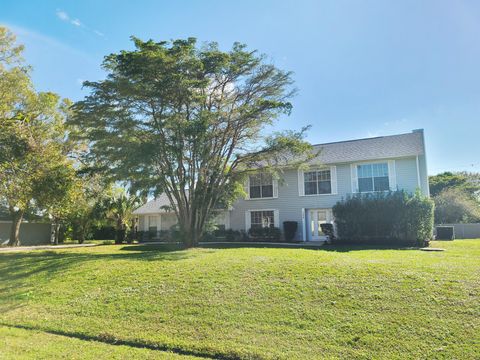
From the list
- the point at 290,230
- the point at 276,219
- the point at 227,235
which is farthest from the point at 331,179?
the point at 227,235

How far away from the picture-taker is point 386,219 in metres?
17.0

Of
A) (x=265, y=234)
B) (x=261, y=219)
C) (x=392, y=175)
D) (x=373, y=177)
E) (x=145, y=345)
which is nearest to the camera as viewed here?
(x=145, y=345)

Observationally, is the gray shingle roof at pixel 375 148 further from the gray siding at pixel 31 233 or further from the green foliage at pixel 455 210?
the gray siding at pixel 31 233

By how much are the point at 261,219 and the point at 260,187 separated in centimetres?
222

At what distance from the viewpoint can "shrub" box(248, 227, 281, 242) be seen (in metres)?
22.7

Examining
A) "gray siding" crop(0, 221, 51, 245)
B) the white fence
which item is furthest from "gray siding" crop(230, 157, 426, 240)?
"gray siding" crop(0, 221, 51, 245)

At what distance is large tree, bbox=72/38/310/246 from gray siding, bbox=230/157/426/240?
478 centimetres

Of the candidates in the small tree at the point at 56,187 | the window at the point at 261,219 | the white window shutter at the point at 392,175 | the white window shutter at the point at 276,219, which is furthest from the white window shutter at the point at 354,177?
the small tree at the point at 56,187

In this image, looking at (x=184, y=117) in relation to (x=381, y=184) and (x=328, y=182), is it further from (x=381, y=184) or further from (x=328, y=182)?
(x=381, y=184)

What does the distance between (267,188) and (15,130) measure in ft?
49.7

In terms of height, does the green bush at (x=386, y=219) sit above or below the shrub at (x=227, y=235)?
above

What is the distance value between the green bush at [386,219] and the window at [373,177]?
2.84m

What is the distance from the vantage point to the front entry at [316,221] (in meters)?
22.3

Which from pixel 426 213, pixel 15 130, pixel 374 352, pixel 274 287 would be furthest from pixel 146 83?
pixel 426 213
